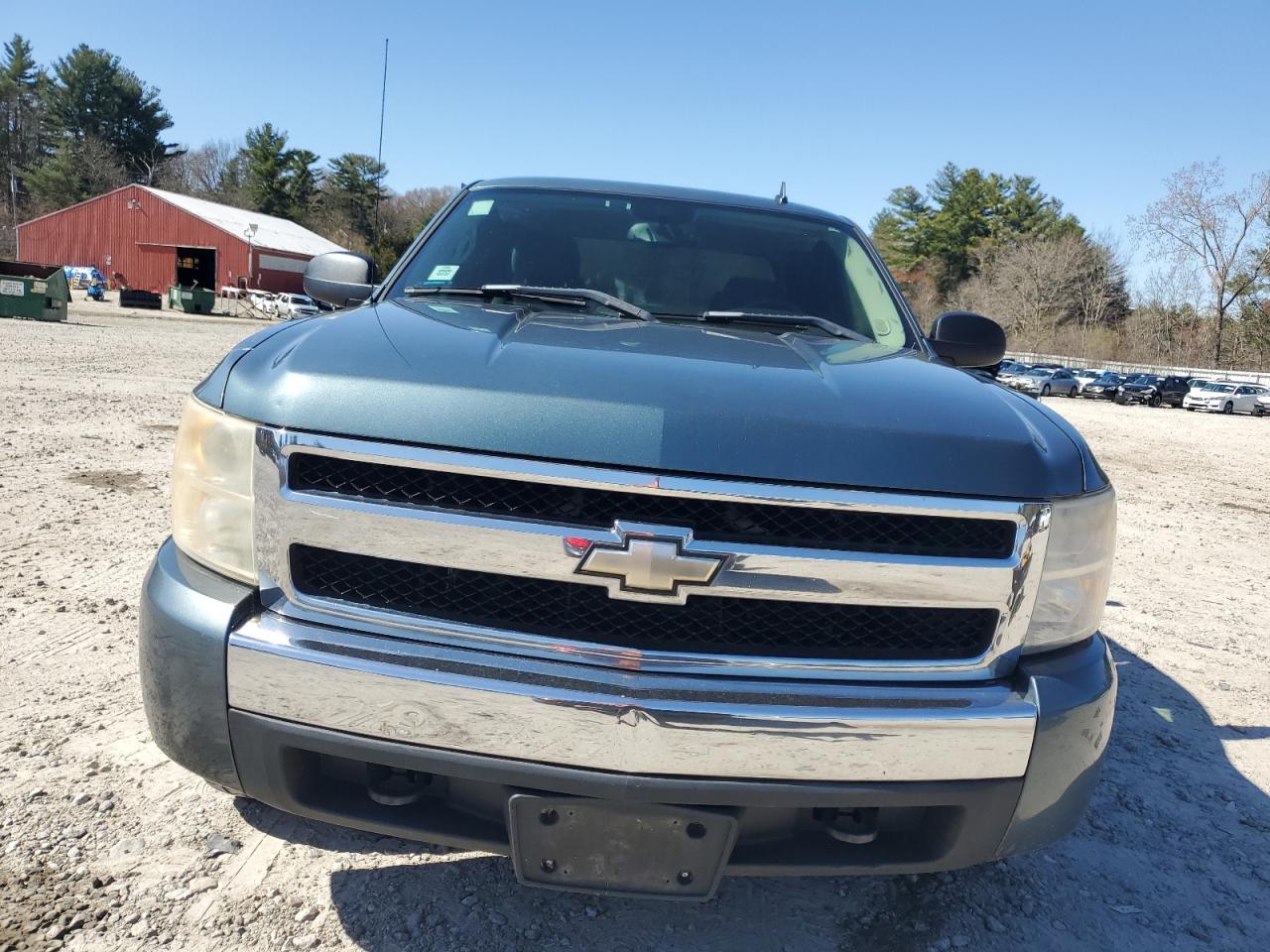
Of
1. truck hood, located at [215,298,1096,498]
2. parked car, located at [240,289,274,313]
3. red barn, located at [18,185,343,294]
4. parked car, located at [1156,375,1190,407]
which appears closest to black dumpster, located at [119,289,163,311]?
parked car, located at [240,289,274,313]

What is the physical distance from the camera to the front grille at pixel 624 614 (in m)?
1.75

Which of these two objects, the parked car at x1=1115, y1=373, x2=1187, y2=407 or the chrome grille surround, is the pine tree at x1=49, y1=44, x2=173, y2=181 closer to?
the parked car at x1=1115, y1=373, x2=1187, y2=407

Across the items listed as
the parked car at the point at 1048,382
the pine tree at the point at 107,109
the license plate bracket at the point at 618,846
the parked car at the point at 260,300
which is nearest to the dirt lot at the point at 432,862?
the license plate bracket at the point at 618,846

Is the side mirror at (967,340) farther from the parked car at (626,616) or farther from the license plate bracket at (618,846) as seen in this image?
the license plate bracket at (618,846)

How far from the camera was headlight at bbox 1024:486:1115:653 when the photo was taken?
1.83 metres

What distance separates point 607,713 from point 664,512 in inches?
14.6

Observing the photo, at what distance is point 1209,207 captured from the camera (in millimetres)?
59625

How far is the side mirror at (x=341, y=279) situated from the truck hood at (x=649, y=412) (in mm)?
1096

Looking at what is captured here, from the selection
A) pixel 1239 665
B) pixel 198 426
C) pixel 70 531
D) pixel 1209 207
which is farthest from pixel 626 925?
pixel 1209 207

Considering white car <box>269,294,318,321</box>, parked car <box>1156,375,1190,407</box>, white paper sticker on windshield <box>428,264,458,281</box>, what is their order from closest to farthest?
white paper sticker on windshield <box>428,264,458,281</box> < parked car <box>1156,375,1190,407</box> < white car <box>269,294,318,321</box>

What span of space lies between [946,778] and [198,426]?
5.33ft

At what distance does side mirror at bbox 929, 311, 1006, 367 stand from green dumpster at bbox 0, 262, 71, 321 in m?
27.6

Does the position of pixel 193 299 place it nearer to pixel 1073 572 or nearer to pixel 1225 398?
pixel 1225 398

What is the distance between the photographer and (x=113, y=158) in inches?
2955
